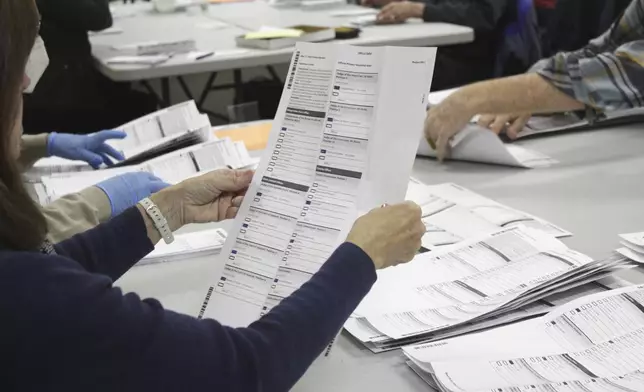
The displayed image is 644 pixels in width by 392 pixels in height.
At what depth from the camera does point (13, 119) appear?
2.16 feet

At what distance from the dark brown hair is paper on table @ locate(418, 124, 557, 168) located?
42.8 inches

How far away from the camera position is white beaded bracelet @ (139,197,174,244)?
1021 millimetres

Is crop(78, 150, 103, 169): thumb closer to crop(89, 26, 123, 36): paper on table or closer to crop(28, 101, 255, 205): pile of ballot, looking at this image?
crop(28, 101, 255, 205): pile of ballot

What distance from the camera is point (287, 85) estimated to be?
41.4 inches

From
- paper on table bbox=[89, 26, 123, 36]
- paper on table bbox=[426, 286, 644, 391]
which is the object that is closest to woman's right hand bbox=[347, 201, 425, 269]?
paper on table bbox=[426, 286, 644, 391]

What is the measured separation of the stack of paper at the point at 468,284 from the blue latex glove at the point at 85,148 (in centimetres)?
80

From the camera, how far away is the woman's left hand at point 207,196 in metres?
1.09

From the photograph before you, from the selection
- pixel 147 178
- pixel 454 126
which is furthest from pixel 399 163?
pixel 454 126

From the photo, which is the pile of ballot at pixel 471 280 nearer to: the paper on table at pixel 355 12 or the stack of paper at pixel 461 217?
the stack of paper at pixel 461 217

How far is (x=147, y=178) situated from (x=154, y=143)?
1.01ft

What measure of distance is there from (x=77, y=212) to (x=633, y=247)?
2.95 ft

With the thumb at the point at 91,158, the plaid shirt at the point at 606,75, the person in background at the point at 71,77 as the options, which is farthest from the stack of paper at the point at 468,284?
the person in background at the point at 71,77

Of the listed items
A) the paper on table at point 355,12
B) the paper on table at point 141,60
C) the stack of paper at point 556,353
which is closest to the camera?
the stack of paper at point 556,353

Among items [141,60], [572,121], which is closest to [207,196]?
[572,121]
